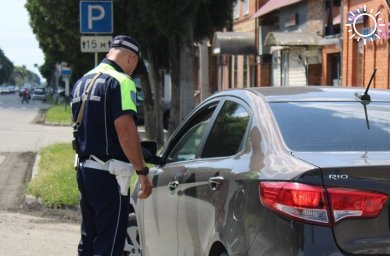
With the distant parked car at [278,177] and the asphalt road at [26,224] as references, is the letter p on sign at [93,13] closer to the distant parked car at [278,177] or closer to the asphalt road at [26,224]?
the asphalt road at [26,224]

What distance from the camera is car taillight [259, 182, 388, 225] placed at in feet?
9.45

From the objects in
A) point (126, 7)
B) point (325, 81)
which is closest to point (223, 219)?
point (126, 7)

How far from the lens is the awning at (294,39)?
20047mm

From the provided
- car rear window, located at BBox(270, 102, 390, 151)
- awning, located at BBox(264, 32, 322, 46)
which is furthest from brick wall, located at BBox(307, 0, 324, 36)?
car rear window, located at BBox(270, 102, 390, 151)

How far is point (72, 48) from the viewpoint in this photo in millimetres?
20672

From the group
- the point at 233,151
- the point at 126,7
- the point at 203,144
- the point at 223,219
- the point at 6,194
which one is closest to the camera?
the point at 223,219

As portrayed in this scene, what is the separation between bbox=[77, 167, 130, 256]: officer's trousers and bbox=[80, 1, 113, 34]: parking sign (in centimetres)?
621

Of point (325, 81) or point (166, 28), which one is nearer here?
point (166, 28)

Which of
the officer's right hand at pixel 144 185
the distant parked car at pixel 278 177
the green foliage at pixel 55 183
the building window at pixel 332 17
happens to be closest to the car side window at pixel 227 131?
the distant parked car at pixel 278 177

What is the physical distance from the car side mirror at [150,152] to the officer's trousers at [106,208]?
382mm

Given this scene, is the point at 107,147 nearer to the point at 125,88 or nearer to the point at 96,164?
the point at 96,164

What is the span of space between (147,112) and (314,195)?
14.7m

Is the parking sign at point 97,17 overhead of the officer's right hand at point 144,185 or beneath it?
overhead

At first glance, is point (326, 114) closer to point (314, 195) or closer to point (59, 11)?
point (314, 195)
